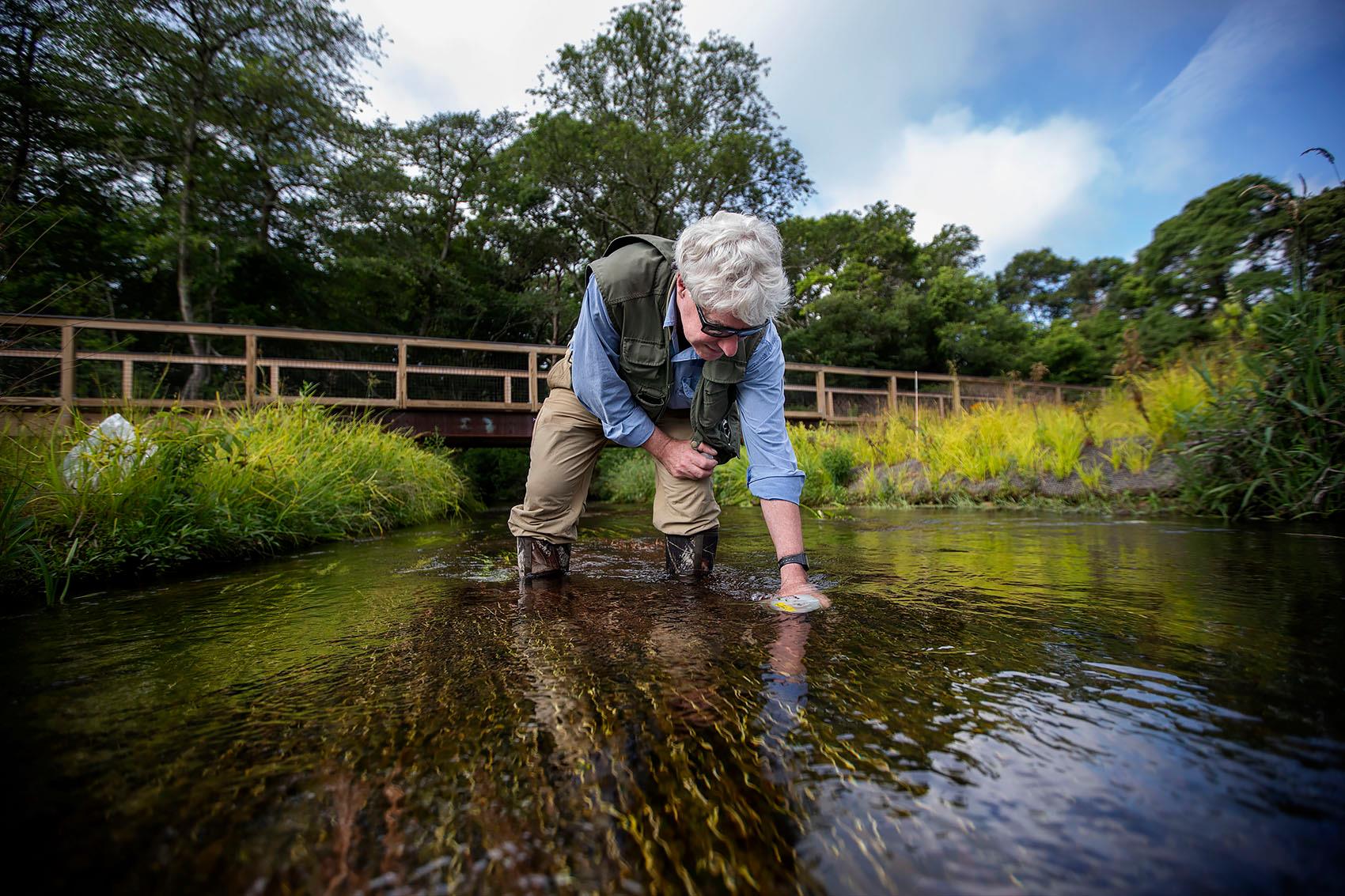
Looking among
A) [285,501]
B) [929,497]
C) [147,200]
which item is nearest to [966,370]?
[929,497]

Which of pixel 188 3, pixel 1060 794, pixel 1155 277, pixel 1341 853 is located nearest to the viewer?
pixel 1341 853

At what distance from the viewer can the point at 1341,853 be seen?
1.93 ft

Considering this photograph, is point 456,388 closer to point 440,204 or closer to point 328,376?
point 328,376

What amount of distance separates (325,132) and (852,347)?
1633 centimetres

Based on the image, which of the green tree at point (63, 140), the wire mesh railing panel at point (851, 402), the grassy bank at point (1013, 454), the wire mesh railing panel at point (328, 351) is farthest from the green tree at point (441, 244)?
the grassy bank at point (1013, 454)

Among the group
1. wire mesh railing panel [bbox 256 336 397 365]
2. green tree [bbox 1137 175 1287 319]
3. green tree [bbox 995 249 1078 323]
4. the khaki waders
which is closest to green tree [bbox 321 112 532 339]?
wire mesh railing panel [bbox 256 336 397 365]

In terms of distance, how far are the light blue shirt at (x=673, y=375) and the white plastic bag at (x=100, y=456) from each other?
2138 mm

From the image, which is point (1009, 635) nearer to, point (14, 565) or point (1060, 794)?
point (1060, 794)

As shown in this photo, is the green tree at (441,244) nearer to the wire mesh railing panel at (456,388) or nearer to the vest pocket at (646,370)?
the wire mesh railing panel at (456,388)

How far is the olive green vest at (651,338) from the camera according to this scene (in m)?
A: 2.01

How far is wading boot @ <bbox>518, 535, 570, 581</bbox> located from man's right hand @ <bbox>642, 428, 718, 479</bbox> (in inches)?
22.6

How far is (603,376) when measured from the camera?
211 cm

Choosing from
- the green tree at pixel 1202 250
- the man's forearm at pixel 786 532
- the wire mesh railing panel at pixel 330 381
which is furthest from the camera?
the green tree at pixel 1202 250

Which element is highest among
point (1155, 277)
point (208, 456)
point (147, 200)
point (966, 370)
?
point (147, 200)
